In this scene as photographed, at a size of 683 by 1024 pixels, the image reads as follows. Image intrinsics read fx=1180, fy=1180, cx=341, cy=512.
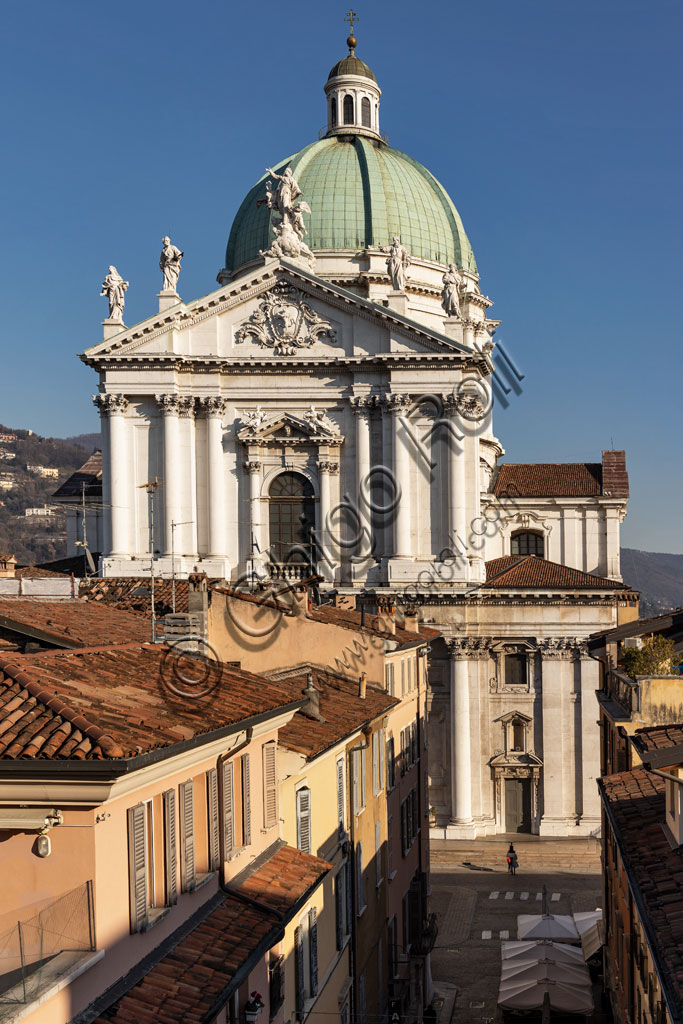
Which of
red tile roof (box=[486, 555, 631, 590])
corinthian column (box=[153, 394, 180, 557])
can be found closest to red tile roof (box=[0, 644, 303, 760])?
corinthian column (box=[153, 394, 180, 557])

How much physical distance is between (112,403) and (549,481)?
927 inches

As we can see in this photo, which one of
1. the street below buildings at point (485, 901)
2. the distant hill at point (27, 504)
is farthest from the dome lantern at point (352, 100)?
the distant hill at point (27, 504)

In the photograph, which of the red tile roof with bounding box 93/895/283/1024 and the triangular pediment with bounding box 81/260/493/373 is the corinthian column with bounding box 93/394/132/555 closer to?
the triangular pediment with bounding box 81/260/493/373

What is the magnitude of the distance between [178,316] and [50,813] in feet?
142

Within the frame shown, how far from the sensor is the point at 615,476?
59.9m

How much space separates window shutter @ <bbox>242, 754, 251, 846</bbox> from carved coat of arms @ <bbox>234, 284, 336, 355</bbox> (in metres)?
39.5

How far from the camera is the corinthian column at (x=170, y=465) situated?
5000 centimetres

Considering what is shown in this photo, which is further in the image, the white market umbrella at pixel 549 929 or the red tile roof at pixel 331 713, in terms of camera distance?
the white market umbrella at pixel 549 929

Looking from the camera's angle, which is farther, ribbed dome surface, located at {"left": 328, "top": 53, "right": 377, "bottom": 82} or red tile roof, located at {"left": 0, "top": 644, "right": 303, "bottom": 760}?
ribbed dome surface, located at {"left": 328, "top": 53, "right": 377, "bottom": 82}

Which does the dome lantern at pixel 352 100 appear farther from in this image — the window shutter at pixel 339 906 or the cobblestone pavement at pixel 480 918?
the window shutter at pixel 339 906

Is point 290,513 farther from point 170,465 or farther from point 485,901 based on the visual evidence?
point 485,901

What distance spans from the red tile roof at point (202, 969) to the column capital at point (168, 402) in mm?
39977

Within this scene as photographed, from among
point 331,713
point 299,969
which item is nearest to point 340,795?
point 331,713

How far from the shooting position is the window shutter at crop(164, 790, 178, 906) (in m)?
9.79
